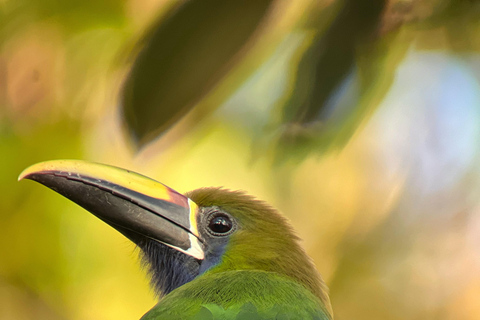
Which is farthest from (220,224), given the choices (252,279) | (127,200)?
(252,279)

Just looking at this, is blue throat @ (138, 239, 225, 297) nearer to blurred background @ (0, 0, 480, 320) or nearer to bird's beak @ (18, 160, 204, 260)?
bird's beak @ (18, 160, 204, 260)

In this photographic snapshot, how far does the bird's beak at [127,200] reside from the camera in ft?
9.11

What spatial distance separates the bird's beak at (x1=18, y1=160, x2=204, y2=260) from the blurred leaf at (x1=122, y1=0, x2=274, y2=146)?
1.34ft

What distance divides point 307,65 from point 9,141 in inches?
117

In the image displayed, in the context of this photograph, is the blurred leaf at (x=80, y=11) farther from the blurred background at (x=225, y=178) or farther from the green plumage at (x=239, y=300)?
the green plumage at (x=239, y=300)

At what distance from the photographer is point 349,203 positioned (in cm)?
561

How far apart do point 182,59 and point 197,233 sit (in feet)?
2.93

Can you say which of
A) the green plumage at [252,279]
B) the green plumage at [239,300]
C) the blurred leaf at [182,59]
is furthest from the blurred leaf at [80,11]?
the green plumage at [239,300]

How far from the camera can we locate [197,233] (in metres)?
3.10

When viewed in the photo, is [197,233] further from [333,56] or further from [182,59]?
[333,56]

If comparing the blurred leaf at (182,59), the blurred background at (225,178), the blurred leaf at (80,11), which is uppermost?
the blurred leaf at (80,11)

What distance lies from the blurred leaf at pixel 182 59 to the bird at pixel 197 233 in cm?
43

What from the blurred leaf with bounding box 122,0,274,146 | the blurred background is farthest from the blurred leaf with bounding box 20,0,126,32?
the blurred leaf with bounding box 122,0,274,146

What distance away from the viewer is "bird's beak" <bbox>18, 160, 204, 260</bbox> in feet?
9.11
